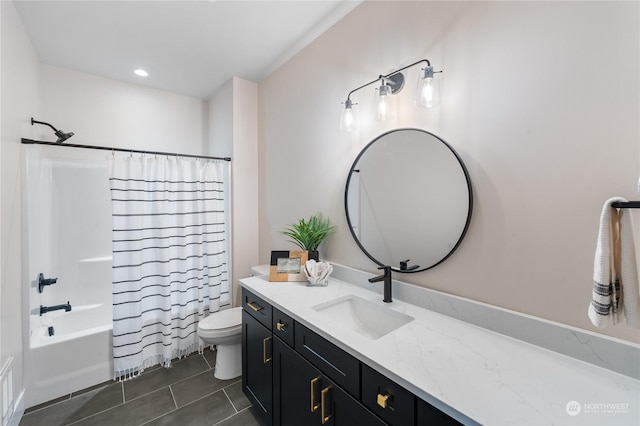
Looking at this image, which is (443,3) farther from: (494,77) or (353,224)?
(353,224)

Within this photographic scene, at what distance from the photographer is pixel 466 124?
4.10ft

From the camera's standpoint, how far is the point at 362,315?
1.51 meters

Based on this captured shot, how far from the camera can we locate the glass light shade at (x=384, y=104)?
58.4 inches

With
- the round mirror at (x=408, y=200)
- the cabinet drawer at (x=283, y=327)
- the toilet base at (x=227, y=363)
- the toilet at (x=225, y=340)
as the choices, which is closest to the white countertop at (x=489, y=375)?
the cabinet drawer at (x=283, y=327)

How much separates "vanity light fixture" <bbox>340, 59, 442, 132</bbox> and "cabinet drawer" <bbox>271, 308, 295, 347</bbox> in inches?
46.6

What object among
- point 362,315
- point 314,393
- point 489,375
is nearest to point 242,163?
point 362,315

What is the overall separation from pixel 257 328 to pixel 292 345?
0.42 meters

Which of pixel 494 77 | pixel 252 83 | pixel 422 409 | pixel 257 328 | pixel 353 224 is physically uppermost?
pixel 252 83

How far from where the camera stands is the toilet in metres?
2.08

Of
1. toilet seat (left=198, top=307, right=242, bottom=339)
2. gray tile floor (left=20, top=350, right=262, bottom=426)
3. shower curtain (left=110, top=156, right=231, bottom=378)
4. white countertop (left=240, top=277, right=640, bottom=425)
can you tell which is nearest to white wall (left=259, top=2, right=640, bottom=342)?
white countertop (left=240, top=277, right=640, bottom=425)

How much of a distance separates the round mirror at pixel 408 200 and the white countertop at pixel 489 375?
36cm

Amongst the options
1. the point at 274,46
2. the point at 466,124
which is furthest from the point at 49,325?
the point at 466,124

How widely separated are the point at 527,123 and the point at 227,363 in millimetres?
2478

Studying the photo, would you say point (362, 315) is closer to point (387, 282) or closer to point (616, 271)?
point (387, 282)
